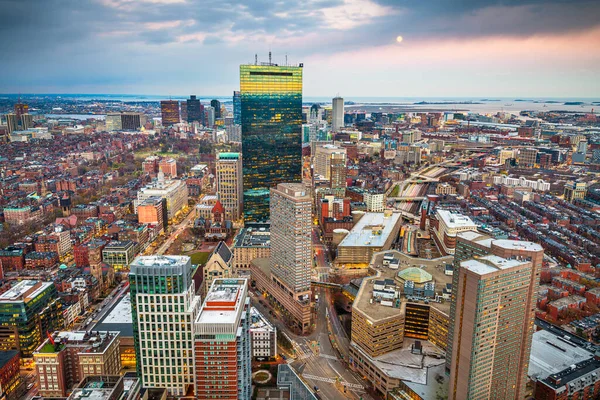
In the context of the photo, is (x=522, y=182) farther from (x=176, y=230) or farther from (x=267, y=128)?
(x=176, y=230)

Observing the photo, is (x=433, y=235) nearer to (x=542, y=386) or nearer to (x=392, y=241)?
(x=392, y=241)

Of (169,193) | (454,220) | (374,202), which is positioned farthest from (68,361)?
(374,202)

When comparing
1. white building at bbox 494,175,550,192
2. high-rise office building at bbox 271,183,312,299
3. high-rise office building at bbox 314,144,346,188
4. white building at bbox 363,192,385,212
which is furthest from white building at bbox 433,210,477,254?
white building at bbox 494,175,550,192

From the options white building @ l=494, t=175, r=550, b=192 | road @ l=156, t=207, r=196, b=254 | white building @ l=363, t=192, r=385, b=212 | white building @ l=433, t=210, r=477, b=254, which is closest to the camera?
white building @ l=433, t=210, r=477, b=254

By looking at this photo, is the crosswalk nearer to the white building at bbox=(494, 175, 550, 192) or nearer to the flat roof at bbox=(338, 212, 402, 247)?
the flat roof at bbox=(338, 212, 402, 247)

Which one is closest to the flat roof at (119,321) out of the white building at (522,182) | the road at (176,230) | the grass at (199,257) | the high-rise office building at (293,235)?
the high-rise office building at (293,235)

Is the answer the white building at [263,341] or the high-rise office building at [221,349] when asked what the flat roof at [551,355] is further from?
the high-rise office building at [221,349]
